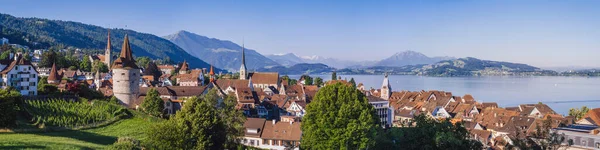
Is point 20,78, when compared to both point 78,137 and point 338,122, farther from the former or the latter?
point 338,122

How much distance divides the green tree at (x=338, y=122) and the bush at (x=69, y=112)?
17.4 m

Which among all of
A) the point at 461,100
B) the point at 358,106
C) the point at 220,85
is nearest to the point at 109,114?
the point at 358,106

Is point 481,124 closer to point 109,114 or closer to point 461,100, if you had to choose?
point 461,100

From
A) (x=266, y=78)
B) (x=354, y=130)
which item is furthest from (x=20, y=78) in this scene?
(x=266, y=78)

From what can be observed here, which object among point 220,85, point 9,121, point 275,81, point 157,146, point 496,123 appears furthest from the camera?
point 275,81

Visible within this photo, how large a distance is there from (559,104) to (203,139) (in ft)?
324

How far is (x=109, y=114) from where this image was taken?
41.2m

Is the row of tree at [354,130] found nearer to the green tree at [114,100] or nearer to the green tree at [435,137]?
the green tree at [435,137]

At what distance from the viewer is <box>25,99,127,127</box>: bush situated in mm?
36469

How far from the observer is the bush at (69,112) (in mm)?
36469

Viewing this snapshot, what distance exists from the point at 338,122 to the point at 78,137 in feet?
56.2

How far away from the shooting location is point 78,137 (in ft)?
106

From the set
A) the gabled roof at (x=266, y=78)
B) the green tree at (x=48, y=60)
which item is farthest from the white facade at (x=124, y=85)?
the green tree at (x=48, y=60)

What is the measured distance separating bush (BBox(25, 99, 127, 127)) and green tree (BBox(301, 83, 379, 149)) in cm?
1742
